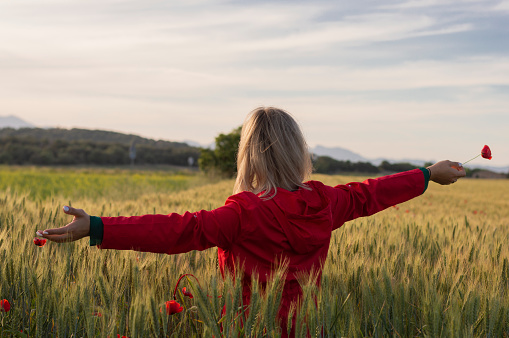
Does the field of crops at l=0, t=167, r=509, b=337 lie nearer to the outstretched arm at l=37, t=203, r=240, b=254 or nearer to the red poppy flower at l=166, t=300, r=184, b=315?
the red poppy flower at l=166, t=300, r=184, b=315

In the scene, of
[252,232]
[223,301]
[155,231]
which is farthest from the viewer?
[252,232]

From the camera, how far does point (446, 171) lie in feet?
7.48

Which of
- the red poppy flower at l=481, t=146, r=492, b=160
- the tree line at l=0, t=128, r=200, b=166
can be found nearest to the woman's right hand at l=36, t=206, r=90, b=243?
the red poppy flower at l=481, t=146, r=492, b=160

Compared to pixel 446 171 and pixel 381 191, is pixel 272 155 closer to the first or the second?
pixel 381 191

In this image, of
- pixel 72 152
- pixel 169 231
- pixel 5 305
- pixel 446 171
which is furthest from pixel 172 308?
pixel 72 152

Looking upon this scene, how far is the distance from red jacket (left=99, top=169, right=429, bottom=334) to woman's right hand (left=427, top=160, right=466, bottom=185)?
0.72 m

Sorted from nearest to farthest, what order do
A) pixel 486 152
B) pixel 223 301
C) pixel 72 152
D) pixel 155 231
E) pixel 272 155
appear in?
pixel 223 301 < pixel 155 231 < pixel 272 155 < pixel 486 152 < pixel 72 152

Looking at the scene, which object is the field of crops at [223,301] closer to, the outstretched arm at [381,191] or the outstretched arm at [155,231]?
the outstretched arm at [155,231]

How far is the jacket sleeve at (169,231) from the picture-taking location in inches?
59.9

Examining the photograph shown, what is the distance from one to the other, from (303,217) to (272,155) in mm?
317

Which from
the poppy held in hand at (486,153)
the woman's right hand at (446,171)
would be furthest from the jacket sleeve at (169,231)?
the poppy held in hand at (486,153)

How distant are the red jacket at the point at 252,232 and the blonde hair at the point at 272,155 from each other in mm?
70

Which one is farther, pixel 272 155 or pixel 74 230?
pixel 272 155

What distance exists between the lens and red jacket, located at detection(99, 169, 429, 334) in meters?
1.54
